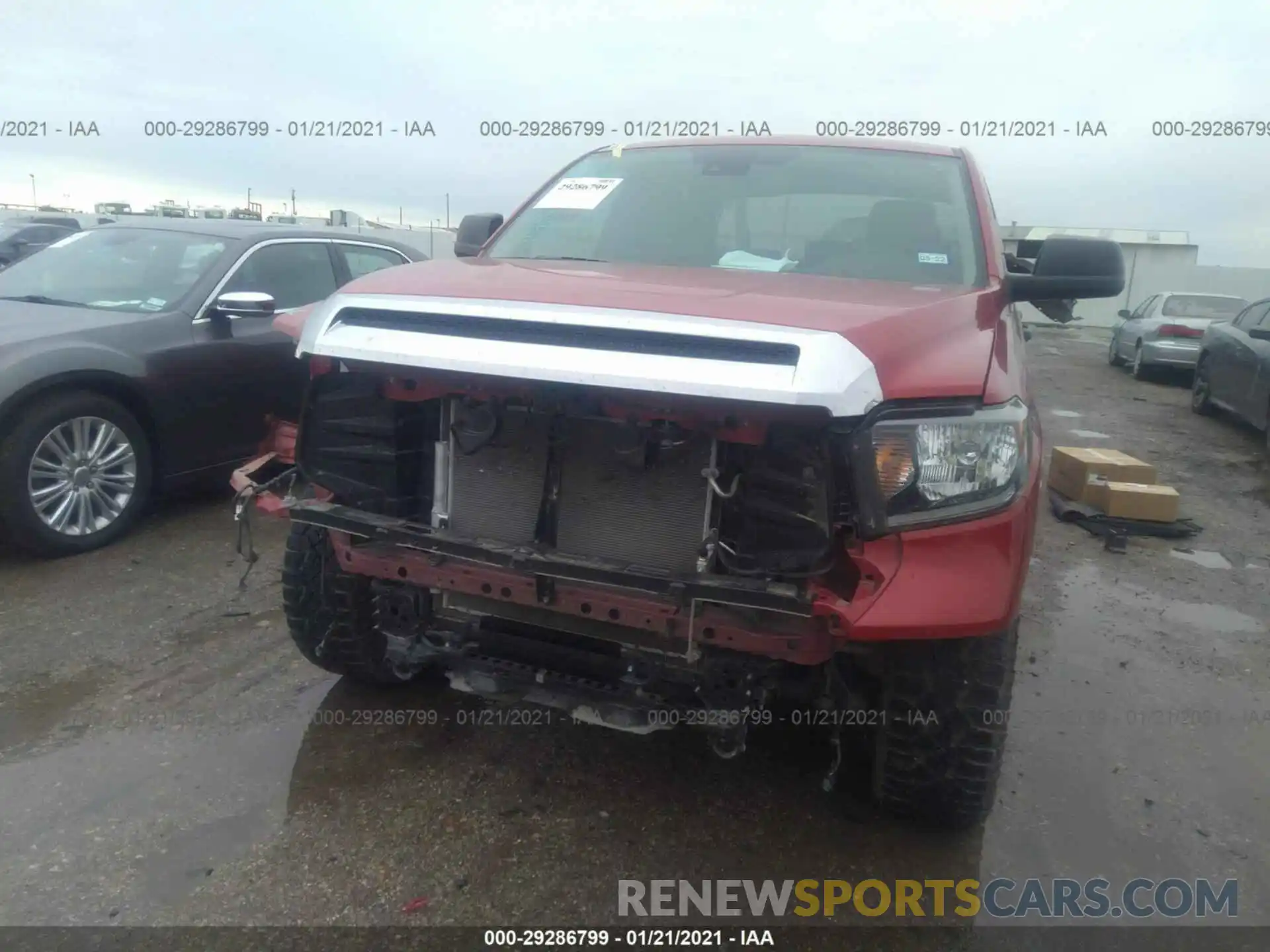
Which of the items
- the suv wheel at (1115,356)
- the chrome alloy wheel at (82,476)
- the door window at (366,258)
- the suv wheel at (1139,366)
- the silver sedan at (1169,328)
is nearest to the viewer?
the chrome alloy wheel at (82,476)

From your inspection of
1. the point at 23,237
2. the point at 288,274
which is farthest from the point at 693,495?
the point at 23,237

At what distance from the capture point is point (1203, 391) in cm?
1103

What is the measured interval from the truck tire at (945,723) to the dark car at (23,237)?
14.7 m

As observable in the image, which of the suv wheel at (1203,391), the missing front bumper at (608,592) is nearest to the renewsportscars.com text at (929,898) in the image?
the missing front bumper at (608,592)

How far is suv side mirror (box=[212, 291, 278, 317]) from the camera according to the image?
4957 mm

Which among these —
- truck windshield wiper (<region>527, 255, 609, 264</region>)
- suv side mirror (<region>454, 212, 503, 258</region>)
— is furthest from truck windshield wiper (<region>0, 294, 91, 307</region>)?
truck windshield wiper (<region>527, 255, 609, 264</region>)

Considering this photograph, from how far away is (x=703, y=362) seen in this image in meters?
2.07

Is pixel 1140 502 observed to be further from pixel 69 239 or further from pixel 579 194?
pixel 69 239

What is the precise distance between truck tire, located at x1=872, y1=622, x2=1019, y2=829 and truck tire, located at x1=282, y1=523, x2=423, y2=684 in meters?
1.52

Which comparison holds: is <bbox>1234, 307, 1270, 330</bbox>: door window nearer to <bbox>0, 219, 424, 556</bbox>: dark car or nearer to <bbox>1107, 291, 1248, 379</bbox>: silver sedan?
<bbox>1107, 291, 1248, 379</bbox>: silver sedan

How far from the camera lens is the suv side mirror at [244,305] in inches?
195

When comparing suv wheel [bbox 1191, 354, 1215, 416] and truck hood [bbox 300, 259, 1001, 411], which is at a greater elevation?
truck hood [bbox 300, 259, 1001, 411]

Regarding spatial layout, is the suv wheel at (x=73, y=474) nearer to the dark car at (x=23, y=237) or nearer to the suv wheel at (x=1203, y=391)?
the suv wheel at (x=1203, y=391)

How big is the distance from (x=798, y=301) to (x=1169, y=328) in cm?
1403
